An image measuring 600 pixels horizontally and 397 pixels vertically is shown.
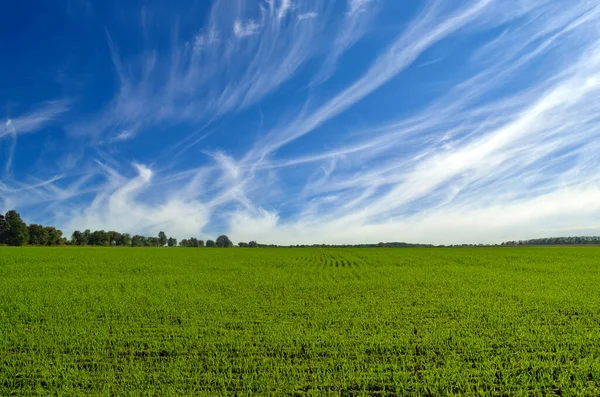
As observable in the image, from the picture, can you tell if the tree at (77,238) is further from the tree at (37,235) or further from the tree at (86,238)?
the tree at (37,235)

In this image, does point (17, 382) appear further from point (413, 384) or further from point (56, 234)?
point (56, 234)

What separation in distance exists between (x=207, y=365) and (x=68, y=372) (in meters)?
3.55

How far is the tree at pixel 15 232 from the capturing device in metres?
122

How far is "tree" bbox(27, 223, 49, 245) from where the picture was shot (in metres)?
134

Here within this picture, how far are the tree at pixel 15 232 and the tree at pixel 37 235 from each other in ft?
31.4

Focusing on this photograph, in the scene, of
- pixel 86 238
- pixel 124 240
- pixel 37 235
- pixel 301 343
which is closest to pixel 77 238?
pixel 86 238

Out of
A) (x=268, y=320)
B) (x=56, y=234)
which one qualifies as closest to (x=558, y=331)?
(x=268, y=320)

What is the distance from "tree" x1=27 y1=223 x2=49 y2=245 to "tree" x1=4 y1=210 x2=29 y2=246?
9.56m

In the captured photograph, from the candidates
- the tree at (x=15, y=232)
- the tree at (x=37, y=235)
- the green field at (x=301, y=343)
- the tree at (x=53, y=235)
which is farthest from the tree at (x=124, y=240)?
the green field at (x=301, y=343)

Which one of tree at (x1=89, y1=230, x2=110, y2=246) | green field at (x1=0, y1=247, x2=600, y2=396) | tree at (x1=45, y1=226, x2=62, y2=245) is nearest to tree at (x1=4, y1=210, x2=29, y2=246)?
tree at (x1=45, y1=226, x2=62, y2=245)

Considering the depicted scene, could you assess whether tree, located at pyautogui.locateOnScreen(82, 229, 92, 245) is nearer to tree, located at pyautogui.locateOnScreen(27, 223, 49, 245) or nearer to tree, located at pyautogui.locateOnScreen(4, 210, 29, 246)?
tree, located at pyautogui.locateOnScreen(27, 223, 49, 245)

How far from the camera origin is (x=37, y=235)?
442 feet

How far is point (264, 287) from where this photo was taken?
2342cm

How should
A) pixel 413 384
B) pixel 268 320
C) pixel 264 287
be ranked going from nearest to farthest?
pixel 413 384 → pixel 268 320 → pixel 264 287
